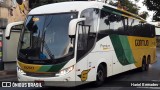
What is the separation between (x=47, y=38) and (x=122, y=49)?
5268 millimetres

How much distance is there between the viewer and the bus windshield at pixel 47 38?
10.9 m

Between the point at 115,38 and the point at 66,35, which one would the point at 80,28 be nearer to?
the point at 66,35

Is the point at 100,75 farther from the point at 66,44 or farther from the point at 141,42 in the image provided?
the point at 141,42

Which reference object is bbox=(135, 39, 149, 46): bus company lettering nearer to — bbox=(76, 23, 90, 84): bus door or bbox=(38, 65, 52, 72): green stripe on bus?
bbox=(76, 23, 90, 84): bus door

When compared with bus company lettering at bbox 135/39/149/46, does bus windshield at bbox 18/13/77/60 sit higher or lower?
higher

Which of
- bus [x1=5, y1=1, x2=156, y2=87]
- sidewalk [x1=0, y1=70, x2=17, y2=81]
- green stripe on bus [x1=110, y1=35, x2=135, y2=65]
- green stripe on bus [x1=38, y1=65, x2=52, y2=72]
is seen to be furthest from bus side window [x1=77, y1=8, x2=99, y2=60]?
sidewalk [x1=0, y1=70, x2=17, y2=81]

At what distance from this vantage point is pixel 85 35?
11.8 m

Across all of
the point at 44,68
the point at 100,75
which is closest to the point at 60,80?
the point at 44,68

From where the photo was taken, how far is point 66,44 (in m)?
10.9

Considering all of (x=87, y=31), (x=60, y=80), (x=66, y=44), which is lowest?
(x=60, y=80)

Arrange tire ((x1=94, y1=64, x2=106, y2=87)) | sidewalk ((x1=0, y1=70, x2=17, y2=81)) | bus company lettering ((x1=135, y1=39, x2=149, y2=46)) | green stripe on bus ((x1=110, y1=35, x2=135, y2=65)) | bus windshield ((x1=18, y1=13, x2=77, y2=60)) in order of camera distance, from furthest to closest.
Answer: bus company lettering ((x1=135, y1=39, x2=149, y2=46)), sidewalk ((x1=0, y1=70, x2=17, y2=81)), green stripe on bus ((x1=110, y1=35, x2=135, y2=65)), tire ((x1=94, y1=64, x2=106, y2=87)), bus windshield ((x1=18, y1=13, x2=77, y2=60))

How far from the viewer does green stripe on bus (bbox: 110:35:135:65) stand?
14573 millimetres

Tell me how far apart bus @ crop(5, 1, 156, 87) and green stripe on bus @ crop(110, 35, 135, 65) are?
45 cm

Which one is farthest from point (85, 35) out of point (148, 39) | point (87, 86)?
point (148, 39)
